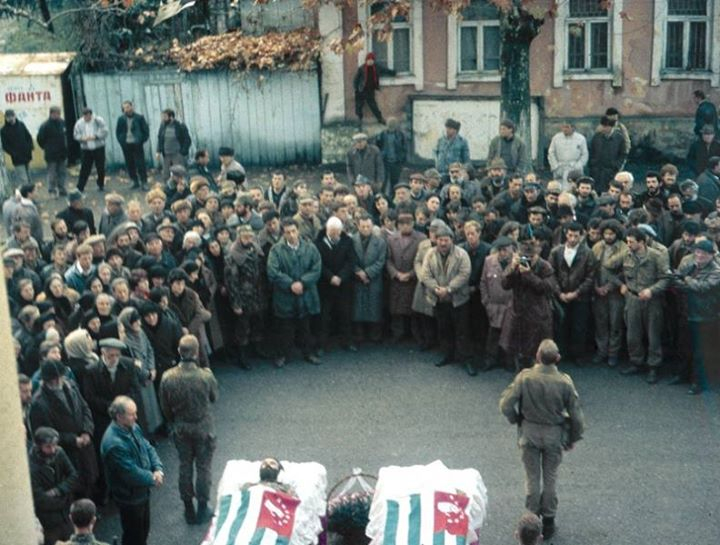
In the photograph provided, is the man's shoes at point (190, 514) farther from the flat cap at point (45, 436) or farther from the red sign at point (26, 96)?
the red sign at point (26, 96)

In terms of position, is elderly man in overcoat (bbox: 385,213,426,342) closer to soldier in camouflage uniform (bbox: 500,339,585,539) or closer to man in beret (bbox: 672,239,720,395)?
man in beret (bbox: 672,239,720,395)

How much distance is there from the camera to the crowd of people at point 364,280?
38.0 ft

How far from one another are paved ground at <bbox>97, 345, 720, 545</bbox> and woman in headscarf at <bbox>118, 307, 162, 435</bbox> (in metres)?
0.45

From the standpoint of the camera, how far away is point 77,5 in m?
23.6

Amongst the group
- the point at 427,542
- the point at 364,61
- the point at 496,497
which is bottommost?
the point at 496,497

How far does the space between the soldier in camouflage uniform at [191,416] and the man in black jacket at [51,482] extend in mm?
1108

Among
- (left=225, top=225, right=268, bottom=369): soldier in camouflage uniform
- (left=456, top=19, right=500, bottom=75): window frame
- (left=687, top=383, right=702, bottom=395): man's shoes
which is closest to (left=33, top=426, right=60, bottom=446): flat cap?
(left=225, top=225, right=268, bottom=369): soldier in camouflage uniform

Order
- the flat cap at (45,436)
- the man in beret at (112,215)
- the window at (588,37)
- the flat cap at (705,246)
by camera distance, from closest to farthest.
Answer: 1. the flat cap at (45,436)
2. the flat cap at (705,246)
3. the man in beret at (112,215)
4. the window at (588,37)

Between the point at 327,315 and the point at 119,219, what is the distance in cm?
314

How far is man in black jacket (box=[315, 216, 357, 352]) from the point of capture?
13984 millimetres

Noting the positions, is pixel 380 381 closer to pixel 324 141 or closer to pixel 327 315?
pixel 327 315

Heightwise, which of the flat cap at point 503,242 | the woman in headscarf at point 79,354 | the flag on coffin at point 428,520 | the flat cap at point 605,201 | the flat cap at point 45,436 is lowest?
the flag on coffin at point 428,520

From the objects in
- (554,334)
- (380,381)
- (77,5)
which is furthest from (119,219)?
(77,5)

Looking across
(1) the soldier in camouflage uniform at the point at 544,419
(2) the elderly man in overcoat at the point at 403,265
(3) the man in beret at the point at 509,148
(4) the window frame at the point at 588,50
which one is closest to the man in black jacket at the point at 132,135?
(3) the man in beret at the point at 509,148
